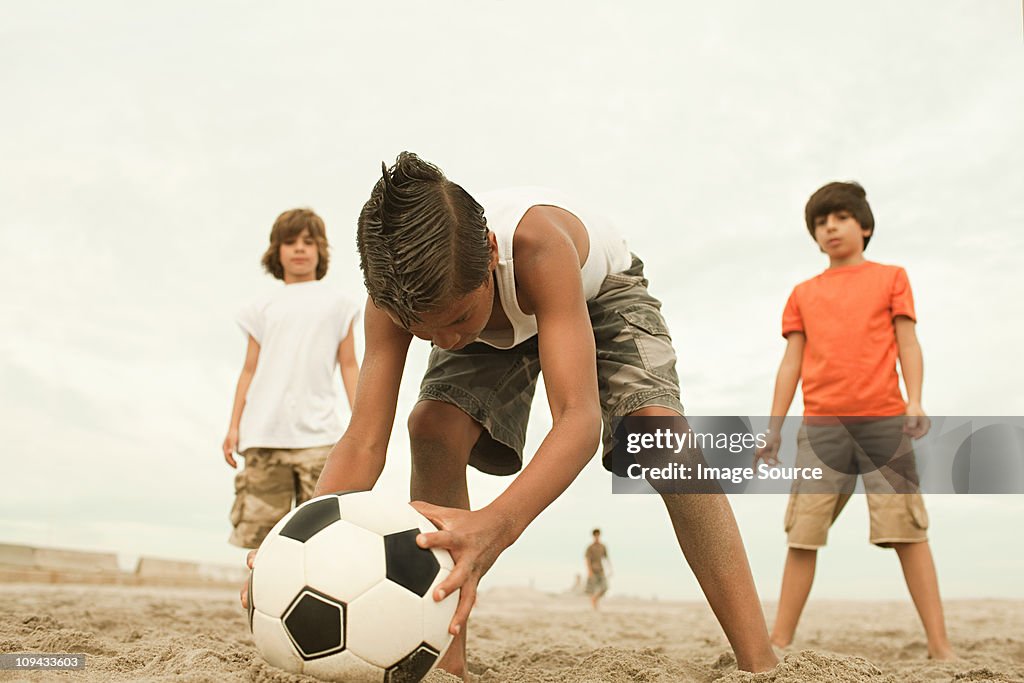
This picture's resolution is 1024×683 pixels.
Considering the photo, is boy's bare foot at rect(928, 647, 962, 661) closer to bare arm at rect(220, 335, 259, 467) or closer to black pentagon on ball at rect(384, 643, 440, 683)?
black pentagon on ball at rect(384, 643, 440, 683)

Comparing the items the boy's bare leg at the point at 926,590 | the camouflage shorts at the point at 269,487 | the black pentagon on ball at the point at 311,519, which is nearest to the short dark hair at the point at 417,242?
the black pentagon on ball at the point at 311,519

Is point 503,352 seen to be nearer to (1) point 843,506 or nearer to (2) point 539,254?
(2) point 539,254

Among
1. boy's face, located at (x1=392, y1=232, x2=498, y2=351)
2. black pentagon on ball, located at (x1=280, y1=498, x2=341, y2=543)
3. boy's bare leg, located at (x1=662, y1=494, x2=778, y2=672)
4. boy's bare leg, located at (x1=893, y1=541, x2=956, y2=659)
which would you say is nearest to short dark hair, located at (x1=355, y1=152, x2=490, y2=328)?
boy's face, located at (x1=392, y1=232, x2=498, y2=351)

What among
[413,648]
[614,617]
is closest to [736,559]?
[413,648]

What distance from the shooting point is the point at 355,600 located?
2.01m

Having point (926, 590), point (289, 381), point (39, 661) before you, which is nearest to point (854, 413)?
point (926, 590)

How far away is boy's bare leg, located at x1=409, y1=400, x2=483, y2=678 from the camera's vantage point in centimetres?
295

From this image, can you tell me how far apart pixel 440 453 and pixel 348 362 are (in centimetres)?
235

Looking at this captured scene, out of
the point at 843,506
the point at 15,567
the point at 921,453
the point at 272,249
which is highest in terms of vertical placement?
the point at 272,249

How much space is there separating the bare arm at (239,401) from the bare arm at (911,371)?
3.63 meters

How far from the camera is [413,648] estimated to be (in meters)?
2.04

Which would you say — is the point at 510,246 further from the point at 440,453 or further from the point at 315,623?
the point at 315,623

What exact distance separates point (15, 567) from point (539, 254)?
701cm

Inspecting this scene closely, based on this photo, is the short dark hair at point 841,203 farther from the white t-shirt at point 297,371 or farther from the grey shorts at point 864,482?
the white t-shirt at point 297,371
